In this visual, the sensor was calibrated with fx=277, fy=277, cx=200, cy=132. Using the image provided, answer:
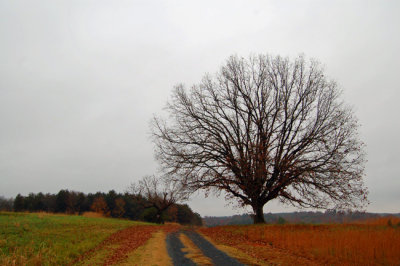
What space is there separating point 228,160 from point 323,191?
6886 millimetres

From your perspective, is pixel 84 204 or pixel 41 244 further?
pixel 84 204

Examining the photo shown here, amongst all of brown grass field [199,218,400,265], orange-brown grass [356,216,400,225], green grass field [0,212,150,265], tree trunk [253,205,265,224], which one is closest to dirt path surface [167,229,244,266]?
brown grass field [199,218,400,265]

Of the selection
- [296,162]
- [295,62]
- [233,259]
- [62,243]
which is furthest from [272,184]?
[62,243]

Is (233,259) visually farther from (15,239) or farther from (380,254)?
(15,239)

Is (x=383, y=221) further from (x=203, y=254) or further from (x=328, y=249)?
(x=203, y=254)

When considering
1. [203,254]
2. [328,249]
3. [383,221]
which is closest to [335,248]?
[328,249]

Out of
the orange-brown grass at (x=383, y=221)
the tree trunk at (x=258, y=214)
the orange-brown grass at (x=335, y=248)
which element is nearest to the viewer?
the orange-brown grass at (x=335, y=248)

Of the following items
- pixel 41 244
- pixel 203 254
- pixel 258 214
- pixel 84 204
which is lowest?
pixel 84 204

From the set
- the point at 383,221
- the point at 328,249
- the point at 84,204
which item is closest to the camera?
the point at 328,249

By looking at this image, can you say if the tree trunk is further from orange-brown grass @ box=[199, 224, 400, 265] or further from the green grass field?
the green grass field

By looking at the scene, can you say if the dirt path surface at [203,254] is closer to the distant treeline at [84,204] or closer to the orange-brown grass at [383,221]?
the orange-brown grass at [383,221]

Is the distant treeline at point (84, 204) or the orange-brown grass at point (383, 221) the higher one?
the orange-brown grass at point (383, 221)

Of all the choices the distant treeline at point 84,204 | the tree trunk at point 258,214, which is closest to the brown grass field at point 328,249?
the tree trunk at point 258,214

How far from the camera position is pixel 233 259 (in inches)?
377
